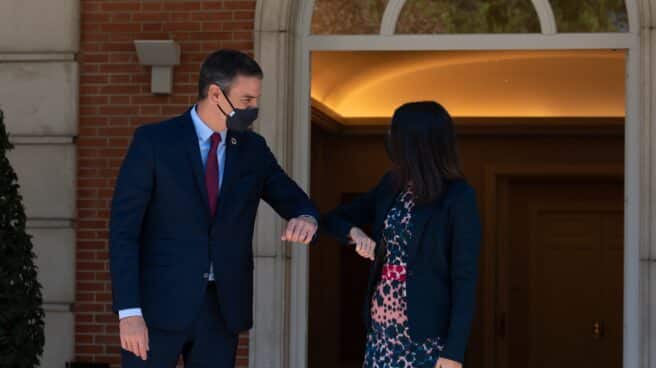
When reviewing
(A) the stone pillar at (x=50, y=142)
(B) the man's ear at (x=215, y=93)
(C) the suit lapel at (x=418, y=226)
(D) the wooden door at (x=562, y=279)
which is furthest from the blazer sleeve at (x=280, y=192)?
(D) the wooden door at (x=562, y=279)

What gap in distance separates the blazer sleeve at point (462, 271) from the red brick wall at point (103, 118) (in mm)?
3429

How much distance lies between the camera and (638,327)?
702 cm

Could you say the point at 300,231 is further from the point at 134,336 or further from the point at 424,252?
the point at 134,336

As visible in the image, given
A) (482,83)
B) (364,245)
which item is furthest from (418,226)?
(482,83)

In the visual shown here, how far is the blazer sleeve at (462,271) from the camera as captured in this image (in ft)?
13.9

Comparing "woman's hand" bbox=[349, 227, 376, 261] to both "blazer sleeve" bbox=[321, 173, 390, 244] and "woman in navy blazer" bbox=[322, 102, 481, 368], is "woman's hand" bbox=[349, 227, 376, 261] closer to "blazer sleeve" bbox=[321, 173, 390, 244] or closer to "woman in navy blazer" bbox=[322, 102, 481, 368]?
"woman in navy blazer" bbox=[322, 102, 481, 368]

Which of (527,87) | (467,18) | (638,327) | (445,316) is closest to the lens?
(445,316)

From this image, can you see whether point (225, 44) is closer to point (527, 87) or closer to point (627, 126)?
point (627, 126)

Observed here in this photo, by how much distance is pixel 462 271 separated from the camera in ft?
14.0

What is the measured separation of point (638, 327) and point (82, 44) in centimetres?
349

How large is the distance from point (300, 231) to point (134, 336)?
0.66m

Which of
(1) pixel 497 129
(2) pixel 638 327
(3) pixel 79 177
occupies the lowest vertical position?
(2) pixel 638 327

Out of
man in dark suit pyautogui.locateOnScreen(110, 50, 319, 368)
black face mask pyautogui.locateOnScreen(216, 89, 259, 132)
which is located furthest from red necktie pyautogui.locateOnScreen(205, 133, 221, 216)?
black face mask pyautogui.locateOnScreen(216, 89, 259, 132)

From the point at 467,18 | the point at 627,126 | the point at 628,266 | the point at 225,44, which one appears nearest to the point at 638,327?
the point at 628,266
